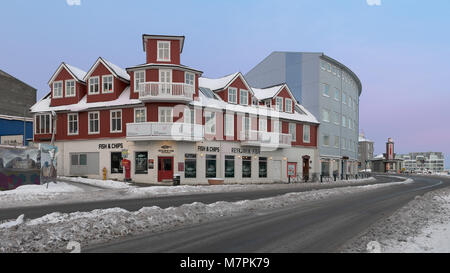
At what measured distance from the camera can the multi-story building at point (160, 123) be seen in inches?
1186

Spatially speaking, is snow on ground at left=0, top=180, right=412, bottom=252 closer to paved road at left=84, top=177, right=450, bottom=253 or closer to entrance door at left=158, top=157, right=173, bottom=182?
paved road at left=84, top=177, right=450, bottom=253

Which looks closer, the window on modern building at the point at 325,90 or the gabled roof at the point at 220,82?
the gabled roof at the point at 220,82

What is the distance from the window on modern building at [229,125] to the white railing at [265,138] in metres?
1.25

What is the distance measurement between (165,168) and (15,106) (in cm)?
2953

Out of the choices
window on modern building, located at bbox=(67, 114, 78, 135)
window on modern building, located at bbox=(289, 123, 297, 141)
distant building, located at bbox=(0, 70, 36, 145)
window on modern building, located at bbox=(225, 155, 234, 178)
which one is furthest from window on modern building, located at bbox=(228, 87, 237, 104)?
distant building, located at bbox=(0, 70, 36, 145)

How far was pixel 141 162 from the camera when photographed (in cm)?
3056

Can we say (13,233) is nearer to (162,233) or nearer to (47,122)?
(162,233)

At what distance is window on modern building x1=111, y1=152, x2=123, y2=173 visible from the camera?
31.2 m

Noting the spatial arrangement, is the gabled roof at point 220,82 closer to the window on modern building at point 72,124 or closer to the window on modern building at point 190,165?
the window on modern building at point 190,165

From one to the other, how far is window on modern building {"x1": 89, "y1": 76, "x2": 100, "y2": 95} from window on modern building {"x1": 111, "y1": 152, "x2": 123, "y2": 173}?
6.72 metres

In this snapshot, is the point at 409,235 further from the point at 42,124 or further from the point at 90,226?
the point at 42,124

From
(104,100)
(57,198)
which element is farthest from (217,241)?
(104,100)

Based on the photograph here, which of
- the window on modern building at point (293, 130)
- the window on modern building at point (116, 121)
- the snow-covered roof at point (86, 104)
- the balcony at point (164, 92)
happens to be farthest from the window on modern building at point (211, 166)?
the window on modern building at point (293, 130)
